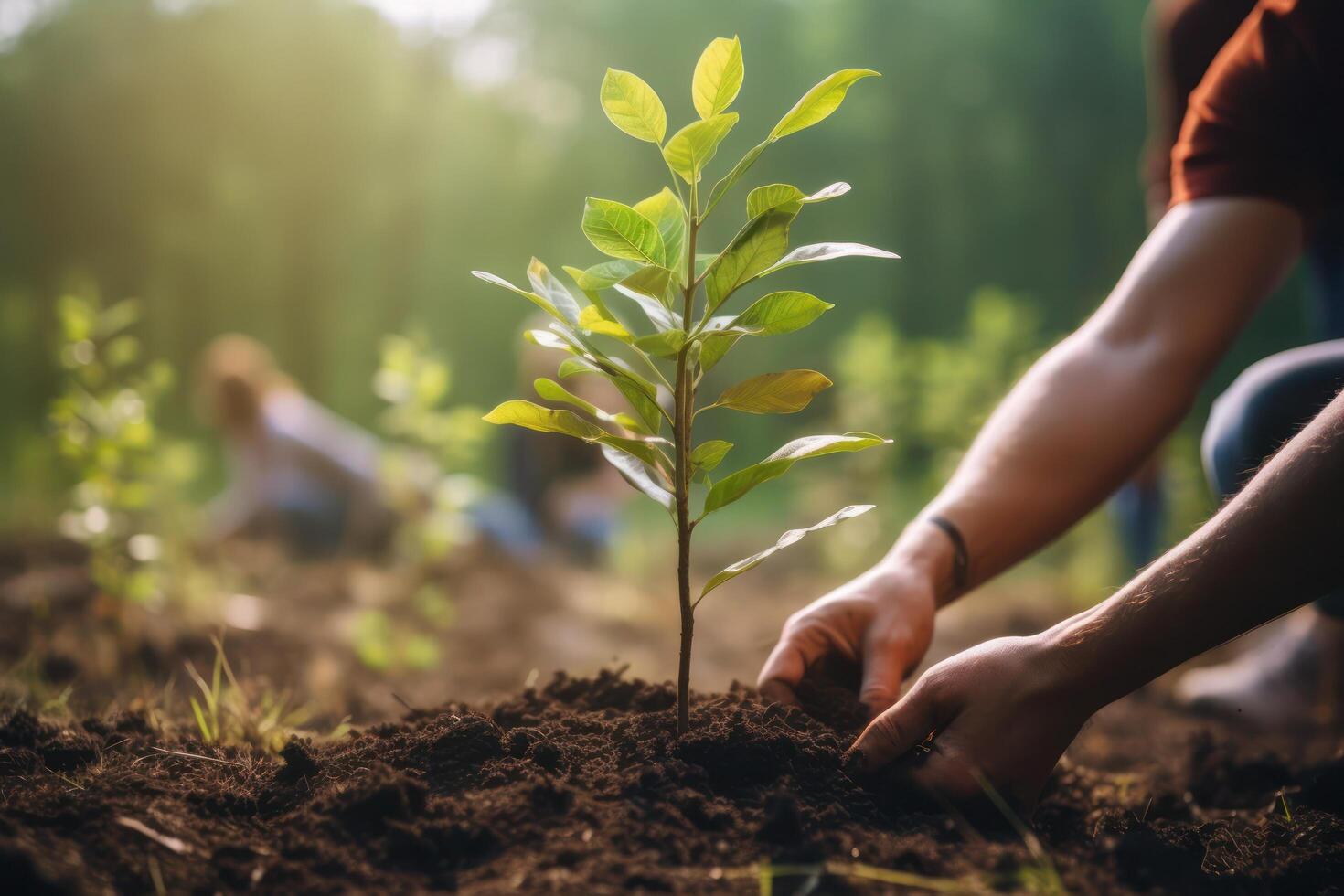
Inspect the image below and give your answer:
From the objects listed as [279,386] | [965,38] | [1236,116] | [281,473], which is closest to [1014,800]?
[1236,116]

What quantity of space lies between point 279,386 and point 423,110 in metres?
9.15

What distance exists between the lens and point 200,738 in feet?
5.60

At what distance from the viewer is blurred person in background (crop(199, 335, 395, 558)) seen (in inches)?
239

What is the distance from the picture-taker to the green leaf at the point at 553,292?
132 cm

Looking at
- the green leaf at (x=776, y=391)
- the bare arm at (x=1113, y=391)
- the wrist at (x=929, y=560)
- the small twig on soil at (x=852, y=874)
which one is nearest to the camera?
the small twig on soil at (x=852, y=874)

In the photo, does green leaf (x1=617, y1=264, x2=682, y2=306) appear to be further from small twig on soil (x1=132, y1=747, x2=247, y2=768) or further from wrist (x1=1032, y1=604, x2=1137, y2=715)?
small twig on soil (x1=132, y1=747, x2=247, y2=768)

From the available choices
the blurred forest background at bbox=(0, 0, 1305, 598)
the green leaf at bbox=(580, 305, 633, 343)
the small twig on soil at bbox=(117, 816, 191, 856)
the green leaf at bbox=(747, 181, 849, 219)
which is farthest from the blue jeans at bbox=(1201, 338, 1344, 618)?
the blurred forest background at bbox=(0, 0, 1305, 598)

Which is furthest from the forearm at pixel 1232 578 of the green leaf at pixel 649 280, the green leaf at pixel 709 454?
the green leaf at pixel 649 280

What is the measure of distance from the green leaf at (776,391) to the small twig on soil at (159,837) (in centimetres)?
92

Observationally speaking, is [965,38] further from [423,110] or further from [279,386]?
[279,386]

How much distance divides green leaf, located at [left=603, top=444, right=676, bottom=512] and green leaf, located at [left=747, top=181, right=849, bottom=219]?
427 mm

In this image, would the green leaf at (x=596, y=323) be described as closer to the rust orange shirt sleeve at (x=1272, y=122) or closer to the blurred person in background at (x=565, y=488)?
the rust orange shirt sleeve at (x=1272, y=122)

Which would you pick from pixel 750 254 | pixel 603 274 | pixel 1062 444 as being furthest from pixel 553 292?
pixel 1062 444

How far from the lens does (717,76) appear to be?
4.06 ft
